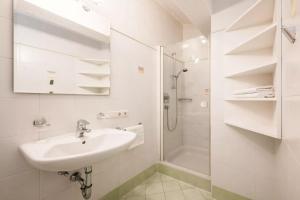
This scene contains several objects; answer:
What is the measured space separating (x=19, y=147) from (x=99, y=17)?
1.14 metres

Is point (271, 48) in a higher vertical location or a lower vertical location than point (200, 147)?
higher

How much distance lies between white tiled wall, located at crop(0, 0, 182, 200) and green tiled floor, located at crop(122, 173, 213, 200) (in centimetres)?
20

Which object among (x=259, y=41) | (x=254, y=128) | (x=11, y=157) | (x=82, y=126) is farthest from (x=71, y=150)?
(x=259, y=41)

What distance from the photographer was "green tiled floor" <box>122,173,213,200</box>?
155 centimetres

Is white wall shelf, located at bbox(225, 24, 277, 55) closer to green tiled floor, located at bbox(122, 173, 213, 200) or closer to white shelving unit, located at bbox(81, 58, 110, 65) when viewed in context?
white shelving unit, located at bbox(81, 58, 110, 65)

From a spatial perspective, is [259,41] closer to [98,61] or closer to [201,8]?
[201,8]

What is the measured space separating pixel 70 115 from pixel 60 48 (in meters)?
0.52

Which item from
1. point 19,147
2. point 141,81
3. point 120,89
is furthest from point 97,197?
point 141,81

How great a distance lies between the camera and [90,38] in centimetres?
127

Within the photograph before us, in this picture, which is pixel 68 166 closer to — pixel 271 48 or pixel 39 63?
pixel 39 63

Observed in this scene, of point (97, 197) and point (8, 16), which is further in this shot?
point (97, 197)

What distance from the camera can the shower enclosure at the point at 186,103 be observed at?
2162 millimetres

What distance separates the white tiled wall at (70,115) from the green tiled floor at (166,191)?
0.20 metres

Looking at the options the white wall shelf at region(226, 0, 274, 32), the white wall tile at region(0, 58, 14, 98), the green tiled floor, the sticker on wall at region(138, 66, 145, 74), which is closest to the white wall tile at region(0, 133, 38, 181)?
the white wall tile at region(0, 58, 14, 98)
